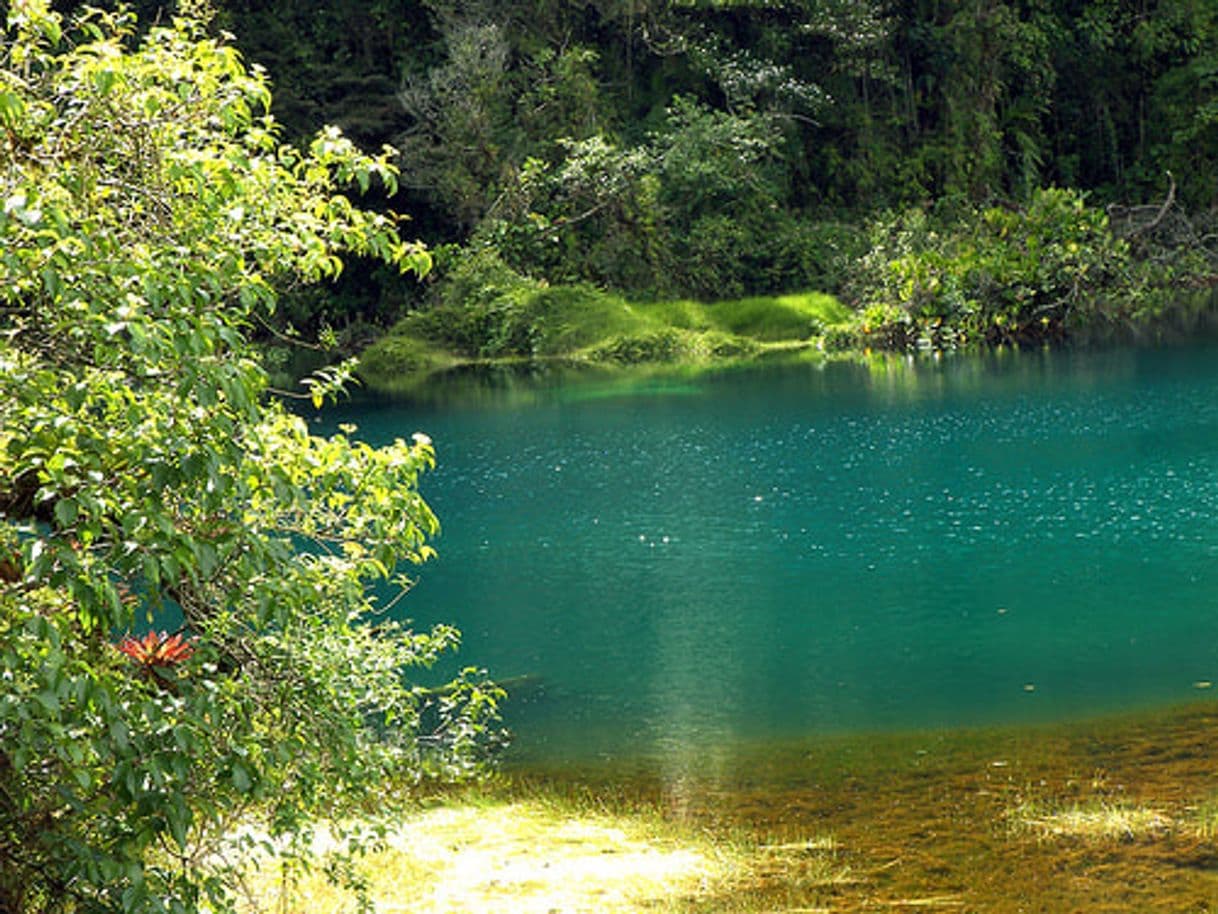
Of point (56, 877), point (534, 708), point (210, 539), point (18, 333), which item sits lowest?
point (534, 708)

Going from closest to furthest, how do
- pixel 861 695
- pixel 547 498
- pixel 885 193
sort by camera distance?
pixel 861 695
pixel 547 498
pixel 885 193

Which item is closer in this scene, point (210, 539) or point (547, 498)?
point (210, 539)

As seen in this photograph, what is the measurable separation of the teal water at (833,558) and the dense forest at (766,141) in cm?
963

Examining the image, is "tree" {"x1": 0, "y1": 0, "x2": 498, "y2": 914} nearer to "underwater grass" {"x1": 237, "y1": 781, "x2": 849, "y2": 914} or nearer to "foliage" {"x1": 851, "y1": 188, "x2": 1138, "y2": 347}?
"underwater grass" {"x1": 237, "y1": 781, "x2": 849, "y2": 914}

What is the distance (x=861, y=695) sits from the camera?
9.84 meters

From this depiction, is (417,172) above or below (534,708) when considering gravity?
above

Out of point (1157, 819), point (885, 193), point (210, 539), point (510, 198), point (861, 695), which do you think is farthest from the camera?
point (885, 193)

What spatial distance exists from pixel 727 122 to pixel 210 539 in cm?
3197

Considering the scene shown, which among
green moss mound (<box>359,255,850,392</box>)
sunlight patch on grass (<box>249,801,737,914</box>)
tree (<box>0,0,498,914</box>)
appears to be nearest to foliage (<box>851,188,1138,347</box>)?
green moss mound (<box>359,255,850,392</box>)

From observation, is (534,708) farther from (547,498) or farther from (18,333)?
(547,498)

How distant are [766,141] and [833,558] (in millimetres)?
23309

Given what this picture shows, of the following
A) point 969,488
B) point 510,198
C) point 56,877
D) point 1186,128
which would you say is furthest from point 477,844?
point 1186,128

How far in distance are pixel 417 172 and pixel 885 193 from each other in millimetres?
11606

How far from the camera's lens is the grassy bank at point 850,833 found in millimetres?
6281
